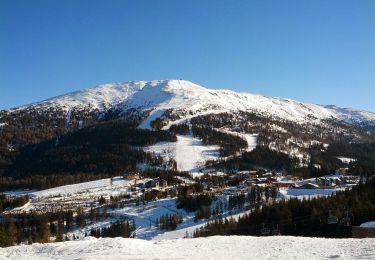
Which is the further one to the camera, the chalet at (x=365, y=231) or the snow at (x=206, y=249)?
the chalet at (x=365, y=231)

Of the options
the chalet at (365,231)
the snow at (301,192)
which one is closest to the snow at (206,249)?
the chalet at (365,231)

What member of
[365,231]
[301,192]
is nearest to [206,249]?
[365,231]

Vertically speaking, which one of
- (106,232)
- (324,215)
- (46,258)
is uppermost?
(46,258)

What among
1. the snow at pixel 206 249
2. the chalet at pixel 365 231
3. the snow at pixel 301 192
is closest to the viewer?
the snow at pixel 206 249

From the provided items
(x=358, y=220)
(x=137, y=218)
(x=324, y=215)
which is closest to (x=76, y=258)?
(x=358, y=220)

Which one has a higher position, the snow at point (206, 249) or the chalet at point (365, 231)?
the snow at point (206, 249)

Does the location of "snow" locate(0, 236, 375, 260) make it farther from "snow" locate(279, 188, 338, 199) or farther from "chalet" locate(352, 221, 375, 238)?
"snow" locate(279, 188, 338, 199)

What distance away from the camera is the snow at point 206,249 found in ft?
91.8

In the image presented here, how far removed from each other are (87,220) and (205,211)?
3901 cm

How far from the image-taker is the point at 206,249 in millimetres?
30641

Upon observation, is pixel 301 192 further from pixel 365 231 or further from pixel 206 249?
pixel 206 249

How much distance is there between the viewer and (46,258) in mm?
29656

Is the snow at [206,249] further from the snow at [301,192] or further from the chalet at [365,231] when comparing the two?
the snow at [301,192]

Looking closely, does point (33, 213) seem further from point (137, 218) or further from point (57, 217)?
point (137, 218)
